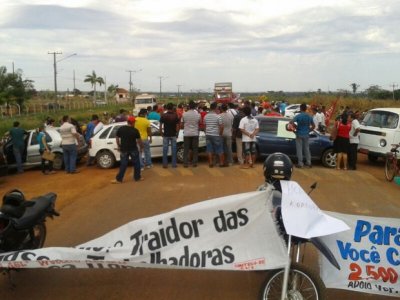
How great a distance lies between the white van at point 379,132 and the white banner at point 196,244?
36.0 ft

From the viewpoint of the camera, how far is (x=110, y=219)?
332 inches

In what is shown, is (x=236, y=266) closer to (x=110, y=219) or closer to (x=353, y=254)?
(x=353, y=254)

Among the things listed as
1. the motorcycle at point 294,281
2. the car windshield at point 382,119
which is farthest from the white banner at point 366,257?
the car windshield at point 382,119

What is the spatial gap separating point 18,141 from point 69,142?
7.15ft

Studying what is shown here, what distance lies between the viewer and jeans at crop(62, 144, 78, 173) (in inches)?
555

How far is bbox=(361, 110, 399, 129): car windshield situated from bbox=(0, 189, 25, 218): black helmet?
11.6m

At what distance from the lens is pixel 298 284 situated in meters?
4.31

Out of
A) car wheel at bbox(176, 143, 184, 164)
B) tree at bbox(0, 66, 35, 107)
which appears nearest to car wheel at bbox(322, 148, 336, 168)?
car wheel at bbox(176, 143, 184, 164)

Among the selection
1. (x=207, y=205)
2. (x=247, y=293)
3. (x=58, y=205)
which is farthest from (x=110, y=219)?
(x=207, y=205)

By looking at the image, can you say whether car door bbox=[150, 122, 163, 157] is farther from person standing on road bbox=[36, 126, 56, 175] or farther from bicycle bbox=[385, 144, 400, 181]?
bicycle bbox=[385, 144, 400, 181]

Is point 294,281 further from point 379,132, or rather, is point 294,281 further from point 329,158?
point 379,132

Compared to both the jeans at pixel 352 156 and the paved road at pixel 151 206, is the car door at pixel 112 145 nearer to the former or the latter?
the paved road at pixel 151 206

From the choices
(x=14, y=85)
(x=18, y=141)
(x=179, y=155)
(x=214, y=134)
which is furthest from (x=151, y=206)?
(x=14, y=85)

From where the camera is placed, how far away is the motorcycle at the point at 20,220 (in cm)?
523
